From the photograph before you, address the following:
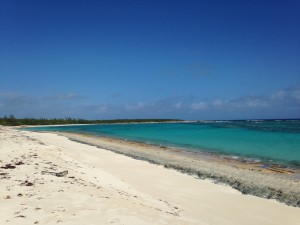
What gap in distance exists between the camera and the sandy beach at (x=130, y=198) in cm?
655

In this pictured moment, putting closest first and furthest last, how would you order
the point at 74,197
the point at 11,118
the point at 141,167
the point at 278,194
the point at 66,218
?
the point at 66,218 < the point at 74,197 < the point at 278,194 < the point at 141,167 < the point at 11,118

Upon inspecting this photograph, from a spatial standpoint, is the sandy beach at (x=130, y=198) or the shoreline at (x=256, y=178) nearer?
the sandy beach at (x=130, y=198)

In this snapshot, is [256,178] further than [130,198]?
Yes

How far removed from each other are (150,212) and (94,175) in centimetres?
585

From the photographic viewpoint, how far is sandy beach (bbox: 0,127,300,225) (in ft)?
21.5

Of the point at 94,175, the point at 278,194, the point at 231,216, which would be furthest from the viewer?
the point at 94,175

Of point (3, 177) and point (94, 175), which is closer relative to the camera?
point (3, 177)

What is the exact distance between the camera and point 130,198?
896cm

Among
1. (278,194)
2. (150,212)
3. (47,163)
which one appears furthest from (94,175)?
(278,194)

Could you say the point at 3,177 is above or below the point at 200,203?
above

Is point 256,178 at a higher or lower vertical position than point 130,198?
lower

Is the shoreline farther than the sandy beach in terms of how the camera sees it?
Yes

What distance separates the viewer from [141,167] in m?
16.2

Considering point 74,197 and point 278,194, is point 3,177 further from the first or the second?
point 278,194
